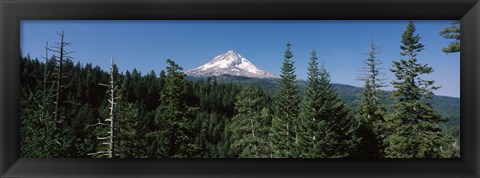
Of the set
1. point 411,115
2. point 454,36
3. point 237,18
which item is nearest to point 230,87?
point 454,36

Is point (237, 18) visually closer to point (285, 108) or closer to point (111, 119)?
point (111, 119)

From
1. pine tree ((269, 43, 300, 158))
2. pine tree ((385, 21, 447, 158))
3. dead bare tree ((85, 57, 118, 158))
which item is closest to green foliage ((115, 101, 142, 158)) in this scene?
dead bare tree ((85, 57, 118, 158))

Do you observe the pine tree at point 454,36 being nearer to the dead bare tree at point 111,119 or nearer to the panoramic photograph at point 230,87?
the panoramic photograph at point 230,87

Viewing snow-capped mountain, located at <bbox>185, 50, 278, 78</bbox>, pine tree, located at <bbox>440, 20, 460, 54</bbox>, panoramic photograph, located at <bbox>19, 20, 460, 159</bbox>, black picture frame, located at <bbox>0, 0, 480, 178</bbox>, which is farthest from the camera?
snow-capped mountain, located at <bbox>185, 50, 278, 78</bbox>

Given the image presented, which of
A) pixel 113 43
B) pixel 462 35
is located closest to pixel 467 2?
pixel 462 35

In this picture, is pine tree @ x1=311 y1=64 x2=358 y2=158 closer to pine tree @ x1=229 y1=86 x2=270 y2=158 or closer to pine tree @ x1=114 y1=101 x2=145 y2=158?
pine tree @ x1=229 y1=86 x2=270 y2=158
